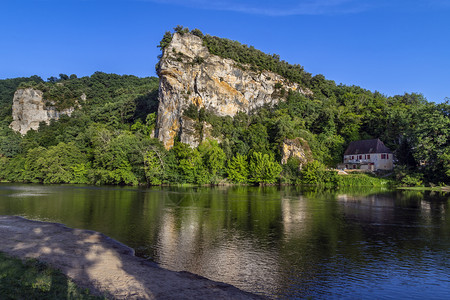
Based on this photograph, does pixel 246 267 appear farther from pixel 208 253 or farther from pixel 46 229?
pixel 46 229

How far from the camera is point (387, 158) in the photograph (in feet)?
275

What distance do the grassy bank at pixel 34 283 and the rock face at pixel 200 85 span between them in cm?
7676

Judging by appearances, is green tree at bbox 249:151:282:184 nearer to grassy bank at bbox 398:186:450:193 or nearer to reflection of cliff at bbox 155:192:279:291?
grassy bank at bbox 398:186:450:193

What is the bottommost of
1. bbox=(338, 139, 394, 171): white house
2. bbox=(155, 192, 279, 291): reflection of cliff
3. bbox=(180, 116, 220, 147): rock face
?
bbox=(155, 192, 279, 291): reflection of cliff

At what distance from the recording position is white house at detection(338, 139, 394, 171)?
274 feet

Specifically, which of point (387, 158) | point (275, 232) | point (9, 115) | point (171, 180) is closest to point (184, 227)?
point (275, 232)

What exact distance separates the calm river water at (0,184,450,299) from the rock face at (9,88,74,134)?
317 ft

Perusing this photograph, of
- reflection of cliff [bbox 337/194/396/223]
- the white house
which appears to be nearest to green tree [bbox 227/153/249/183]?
the white house

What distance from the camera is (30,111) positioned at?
12225 cm

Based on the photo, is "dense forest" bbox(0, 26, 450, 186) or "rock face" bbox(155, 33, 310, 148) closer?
"dense forest" bbox(0, 26, 450, 186)

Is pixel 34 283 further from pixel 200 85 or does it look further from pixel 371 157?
pixel 200 85

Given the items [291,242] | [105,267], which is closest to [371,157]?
[291,242]

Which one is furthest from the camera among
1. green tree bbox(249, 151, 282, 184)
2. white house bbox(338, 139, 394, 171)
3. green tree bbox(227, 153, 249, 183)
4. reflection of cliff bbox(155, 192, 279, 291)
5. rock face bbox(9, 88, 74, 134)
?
rock face bbox(9, 88, 74, 134)

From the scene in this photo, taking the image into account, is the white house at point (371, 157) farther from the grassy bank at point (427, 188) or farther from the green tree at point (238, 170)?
the green tree at point (238, 170)
